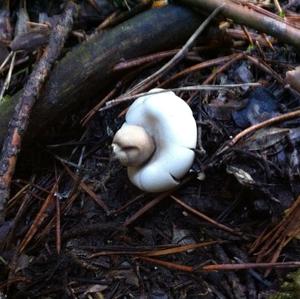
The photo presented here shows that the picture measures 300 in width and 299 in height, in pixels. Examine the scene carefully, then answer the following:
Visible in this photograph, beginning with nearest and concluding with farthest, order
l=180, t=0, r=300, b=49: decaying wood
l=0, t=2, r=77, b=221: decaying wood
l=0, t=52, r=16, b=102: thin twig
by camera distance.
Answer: l=0, t=2, r=77, b=221: decaying wood < l=180, t=0, r=300, b=49: decaying wood < l=0, t=52, r=16, b=102: thin twig

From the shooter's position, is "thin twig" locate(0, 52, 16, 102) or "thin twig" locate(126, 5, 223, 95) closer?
"thin twig" locate(126, 5, 223, 95)

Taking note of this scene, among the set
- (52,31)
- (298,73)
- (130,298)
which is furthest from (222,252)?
(52,31)

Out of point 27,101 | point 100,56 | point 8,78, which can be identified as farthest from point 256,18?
point 8,78

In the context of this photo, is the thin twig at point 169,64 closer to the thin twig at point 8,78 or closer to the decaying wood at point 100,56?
the decaying wood at point 100,56

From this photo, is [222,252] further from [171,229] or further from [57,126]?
[57,126]

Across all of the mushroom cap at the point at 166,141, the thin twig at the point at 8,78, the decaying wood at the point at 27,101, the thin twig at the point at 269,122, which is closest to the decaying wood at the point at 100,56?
the decaying wood at the point at 27,101

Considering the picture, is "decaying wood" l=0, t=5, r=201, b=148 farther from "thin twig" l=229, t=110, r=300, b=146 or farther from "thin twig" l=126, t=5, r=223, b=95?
"thin twig" l=229, t=110, r=300, b=146

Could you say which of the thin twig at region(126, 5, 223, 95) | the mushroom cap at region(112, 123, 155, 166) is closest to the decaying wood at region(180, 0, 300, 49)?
the thin twig at region(126, 5, 223, 95)
